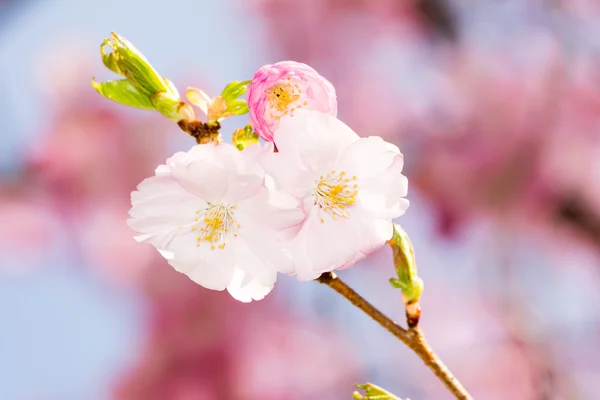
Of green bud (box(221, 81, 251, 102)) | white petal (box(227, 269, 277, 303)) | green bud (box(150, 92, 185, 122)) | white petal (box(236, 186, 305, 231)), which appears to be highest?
green bud (box(221, 81, 251, 102))

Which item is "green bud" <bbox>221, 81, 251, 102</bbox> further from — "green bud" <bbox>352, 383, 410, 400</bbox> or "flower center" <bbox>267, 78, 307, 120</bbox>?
"green bud" <bbox>352, 383, 410, 400</bbox>

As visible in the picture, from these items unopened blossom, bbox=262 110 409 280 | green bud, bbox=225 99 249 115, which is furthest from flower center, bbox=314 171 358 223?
green bud, bbox=225 99 249 115

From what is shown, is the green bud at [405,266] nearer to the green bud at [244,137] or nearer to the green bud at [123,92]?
the green bud at [244,137]

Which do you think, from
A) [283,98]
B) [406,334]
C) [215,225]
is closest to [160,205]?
[215,225]

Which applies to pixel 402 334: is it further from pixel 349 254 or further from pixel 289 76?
pixel 289 76

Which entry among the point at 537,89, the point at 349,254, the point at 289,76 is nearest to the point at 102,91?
the point at 289,76
